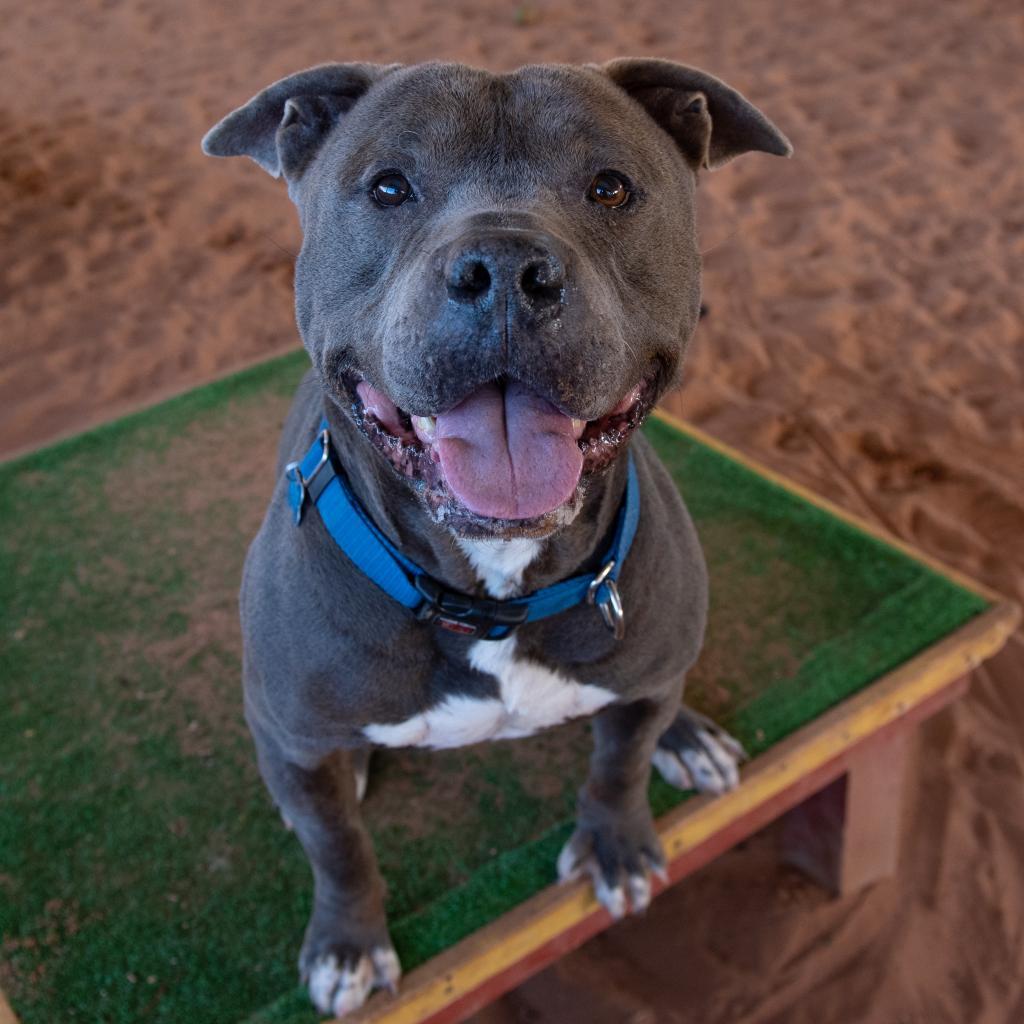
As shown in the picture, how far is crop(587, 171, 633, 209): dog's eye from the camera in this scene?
5.74 feet

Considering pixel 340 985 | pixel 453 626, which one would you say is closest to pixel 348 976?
pixel 340 985

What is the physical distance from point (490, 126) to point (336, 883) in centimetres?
152

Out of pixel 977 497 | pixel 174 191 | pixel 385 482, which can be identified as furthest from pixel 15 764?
pixel 174 191

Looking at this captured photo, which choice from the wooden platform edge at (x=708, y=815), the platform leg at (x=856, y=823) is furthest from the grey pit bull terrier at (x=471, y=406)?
the platform leg at (x=856, y=823)

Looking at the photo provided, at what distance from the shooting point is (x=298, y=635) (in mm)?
1955

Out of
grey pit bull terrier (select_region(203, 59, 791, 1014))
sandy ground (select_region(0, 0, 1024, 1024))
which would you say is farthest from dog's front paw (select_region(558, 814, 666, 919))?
sandy ground (select_region(0, 0, 1024, 1024))

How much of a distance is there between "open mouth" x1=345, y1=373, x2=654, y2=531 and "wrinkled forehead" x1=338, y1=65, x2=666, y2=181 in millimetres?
372

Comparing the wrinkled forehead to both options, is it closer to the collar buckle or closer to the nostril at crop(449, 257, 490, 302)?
the nostril at crop(449, 257, 490, 302)

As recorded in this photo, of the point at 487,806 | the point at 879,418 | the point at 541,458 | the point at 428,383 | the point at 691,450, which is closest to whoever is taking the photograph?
the point at 428,383

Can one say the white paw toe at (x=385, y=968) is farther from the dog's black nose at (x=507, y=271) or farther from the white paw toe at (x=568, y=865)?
the dog's black nose at (x=507, y=271)

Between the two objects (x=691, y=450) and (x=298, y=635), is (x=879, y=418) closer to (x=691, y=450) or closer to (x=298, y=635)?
(x=691, y=450)

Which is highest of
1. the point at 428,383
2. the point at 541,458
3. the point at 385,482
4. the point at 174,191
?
the point at 428,383

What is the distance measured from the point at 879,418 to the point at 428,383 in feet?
10.9

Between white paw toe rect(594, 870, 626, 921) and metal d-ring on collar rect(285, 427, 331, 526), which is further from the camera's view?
white paw toe rect(594, 870, 626, 921)
